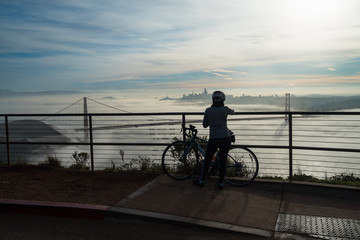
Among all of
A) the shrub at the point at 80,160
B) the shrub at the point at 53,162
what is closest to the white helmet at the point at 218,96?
the shrub at the point at 80,160

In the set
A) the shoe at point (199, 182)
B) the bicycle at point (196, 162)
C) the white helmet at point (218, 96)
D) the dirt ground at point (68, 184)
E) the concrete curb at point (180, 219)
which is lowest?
the concrete curb at point (180, 219)

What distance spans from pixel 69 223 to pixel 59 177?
267cm

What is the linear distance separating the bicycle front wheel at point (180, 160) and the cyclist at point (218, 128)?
62cm

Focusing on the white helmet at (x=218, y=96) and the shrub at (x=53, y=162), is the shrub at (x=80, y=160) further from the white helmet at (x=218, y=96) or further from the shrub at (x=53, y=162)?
the white helmet at (x=218, y=96)

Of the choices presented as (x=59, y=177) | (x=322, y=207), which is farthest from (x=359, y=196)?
(x=59, y=177)

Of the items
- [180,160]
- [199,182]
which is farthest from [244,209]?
[180,160]

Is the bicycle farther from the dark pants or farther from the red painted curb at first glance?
the red painted curb

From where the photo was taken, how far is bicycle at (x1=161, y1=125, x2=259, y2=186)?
6789 mm

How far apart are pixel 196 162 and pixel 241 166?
35.7 inches

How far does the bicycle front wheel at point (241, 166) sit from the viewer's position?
6691 mm

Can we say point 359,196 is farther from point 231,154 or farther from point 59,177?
point 59,177

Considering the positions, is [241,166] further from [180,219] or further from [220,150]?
[180,219]

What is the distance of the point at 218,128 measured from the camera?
6328 mm

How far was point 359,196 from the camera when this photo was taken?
5984mm
